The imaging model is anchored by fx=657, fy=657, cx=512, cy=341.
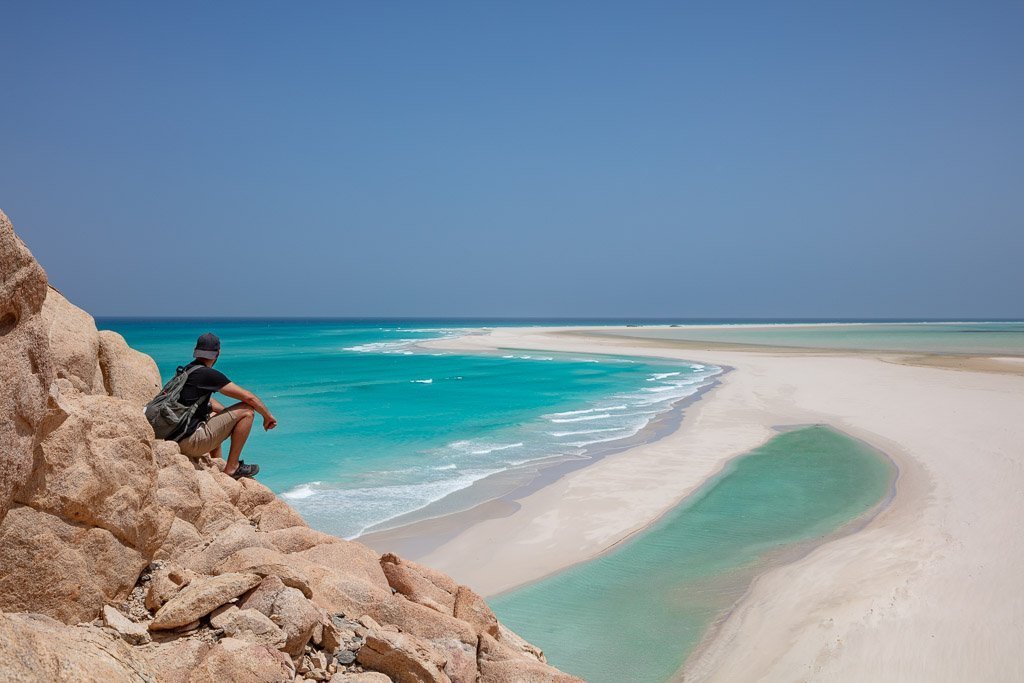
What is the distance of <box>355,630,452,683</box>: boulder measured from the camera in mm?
4188

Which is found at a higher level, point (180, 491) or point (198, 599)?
point (180, 491)

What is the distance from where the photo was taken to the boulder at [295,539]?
6293 mm

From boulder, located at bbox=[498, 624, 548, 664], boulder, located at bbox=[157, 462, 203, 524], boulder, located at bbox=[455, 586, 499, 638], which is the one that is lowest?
boulder, located at bbox=[498, 624, 548, 664]

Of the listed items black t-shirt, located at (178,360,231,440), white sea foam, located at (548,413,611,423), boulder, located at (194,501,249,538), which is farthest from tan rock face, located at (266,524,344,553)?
white sea foam, located at (548,413,611,423)

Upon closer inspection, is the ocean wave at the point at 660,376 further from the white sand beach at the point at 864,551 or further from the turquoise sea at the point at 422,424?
the white sand beach at the point at 864,551

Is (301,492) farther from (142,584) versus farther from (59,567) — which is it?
(59,567)

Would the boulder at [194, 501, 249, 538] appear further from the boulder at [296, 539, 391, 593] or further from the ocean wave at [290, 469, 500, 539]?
the ocean wave at [290, 469, 500, 539]

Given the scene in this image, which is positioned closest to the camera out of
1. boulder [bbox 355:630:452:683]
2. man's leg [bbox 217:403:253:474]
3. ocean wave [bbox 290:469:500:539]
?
boulder [bbox 355:630:452:683]

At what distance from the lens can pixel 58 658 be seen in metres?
2.54

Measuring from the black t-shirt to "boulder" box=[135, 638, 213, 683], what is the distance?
10.4ft

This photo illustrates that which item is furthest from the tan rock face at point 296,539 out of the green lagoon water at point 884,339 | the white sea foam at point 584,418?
the green lagoon water at point 884,339

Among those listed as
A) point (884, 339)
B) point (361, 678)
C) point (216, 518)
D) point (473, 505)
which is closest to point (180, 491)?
point (216, 518)

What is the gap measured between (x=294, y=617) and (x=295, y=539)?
2.41 m

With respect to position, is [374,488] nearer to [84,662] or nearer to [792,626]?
[792,626]
